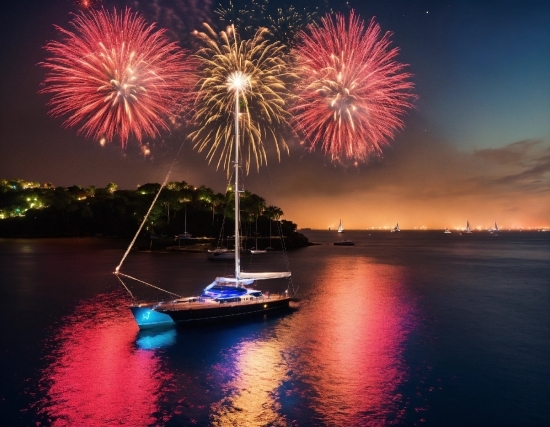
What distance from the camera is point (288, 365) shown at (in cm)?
3027

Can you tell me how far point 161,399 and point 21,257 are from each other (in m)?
107

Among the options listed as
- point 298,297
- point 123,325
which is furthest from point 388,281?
point 123,325

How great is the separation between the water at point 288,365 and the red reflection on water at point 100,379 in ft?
0.36

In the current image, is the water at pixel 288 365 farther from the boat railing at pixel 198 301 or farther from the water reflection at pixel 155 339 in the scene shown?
the boat railing at pixel 198 301

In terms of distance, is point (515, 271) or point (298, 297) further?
point (515, 271)

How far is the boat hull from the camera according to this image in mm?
37625

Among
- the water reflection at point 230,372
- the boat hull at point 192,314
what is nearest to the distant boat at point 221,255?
the water reflection at point 230,372

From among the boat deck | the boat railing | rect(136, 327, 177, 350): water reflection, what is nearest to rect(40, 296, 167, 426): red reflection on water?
rect(136, 327, 177, 350): water reflection

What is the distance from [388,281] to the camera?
79.2m

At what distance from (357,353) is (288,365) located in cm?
665

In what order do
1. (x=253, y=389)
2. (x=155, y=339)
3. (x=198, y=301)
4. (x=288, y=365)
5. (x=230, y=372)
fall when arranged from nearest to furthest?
(x=253, y=389) → (x=230, y=372) → (x=288, y=365) → (x=155, y=339) → (x=198, y=301)

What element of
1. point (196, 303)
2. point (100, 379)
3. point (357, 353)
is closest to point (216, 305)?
point (196, 303)

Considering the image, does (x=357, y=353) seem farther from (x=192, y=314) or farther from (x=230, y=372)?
(x=192, y=314)

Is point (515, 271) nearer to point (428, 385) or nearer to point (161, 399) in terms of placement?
point (428, 385)
